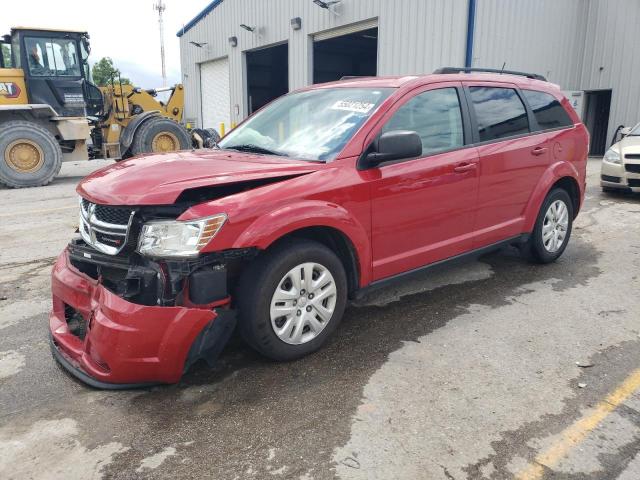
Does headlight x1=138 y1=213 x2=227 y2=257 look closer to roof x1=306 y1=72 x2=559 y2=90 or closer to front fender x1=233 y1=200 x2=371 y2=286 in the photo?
front fender x1=233 y1=200 x2=371 y2=286

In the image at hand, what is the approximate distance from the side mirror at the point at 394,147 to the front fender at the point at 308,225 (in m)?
0.42

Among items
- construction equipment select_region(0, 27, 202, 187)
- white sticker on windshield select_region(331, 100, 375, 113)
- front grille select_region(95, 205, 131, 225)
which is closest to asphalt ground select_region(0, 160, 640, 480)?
front grille select_region(95, 205, 131, 225)

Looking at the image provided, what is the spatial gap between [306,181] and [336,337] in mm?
1130

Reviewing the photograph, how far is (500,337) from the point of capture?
11.5ft

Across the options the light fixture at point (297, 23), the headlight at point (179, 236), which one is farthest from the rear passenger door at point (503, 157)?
the light fixture at point (297, 23)

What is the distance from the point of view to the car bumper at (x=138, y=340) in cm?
255

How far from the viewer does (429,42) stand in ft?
41.8

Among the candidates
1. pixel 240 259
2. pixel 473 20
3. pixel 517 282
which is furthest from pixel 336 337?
pixel 473 20

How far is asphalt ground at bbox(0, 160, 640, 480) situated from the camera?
2262 mm

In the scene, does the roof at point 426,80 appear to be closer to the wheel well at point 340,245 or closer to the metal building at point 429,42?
the wheel well at point 340,245

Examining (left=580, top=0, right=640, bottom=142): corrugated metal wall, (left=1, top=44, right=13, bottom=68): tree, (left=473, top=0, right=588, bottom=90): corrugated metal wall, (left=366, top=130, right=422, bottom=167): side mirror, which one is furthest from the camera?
(left=580, top=0, right=640, bottom=142): corrugated metal wall

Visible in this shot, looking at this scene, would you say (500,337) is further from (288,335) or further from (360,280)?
(288,335)

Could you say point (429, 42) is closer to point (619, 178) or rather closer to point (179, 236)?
point (619, 178)

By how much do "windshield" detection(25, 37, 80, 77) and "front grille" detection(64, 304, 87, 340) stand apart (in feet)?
32.6
